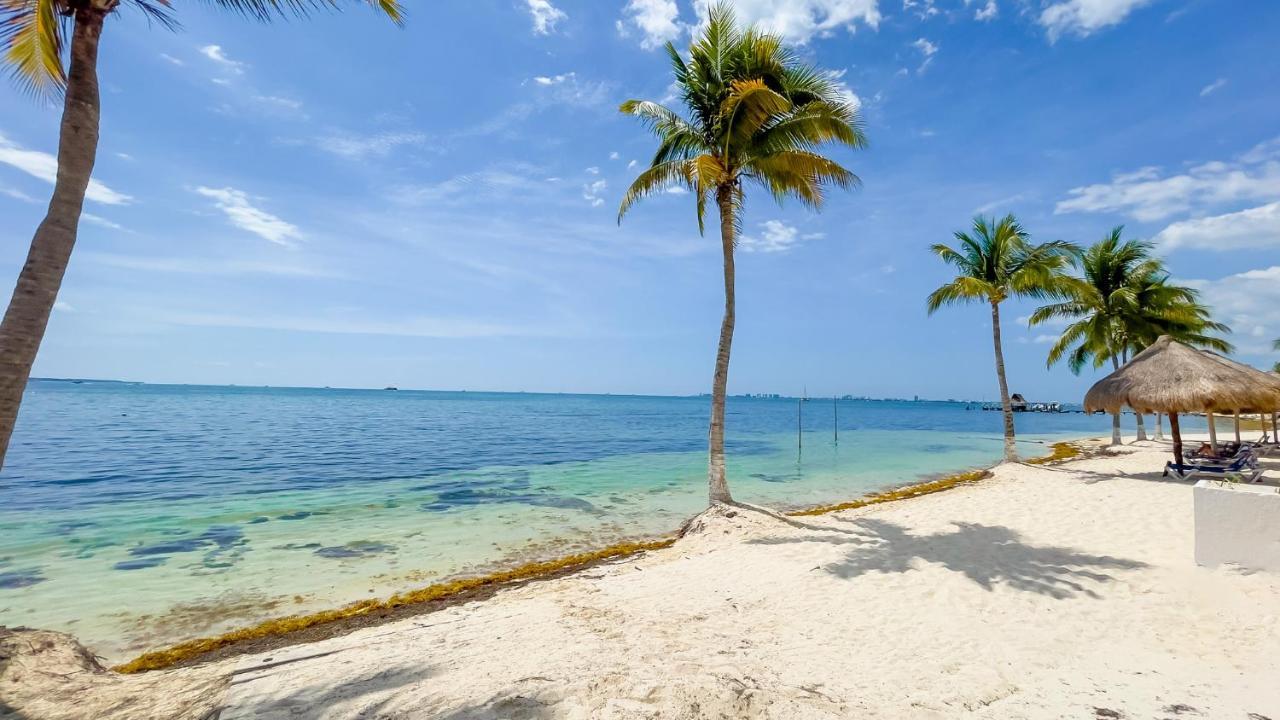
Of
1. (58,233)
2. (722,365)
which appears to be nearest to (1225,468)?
(722,365)

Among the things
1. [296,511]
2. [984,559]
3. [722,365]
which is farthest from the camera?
[296,511]

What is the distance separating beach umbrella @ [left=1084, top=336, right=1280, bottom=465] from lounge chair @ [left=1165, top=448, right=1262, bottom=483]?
0.66 metres

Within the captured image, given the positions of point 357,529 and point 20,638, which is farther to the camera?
point 357,529

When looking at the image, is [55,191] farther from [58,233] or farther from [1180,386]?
[1180,386]

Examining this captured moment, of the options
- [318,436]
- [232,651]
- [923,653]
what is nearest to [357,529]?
[232,651]

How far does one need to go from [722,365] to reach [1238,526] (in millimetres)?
6958

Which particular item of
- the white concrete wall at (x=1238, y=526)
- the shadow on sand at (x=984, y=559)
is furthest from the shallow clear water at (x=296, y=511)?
the white concrete wall at (x=1238, y=526)

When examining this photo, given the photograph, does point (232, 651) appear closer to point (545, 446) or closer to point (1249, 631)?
point (1249, 631)

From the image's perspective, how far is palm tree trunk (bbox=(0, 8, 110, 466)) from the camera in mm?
3371

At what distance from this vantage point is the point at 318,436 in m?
30.9

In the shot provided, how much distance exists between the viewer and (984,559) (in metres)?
6.80

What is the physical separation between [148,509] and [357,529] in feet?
20.2

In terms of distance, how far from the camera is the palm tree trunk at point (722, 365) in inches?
384

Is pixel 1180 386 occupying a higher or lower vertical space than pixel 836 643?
higher
